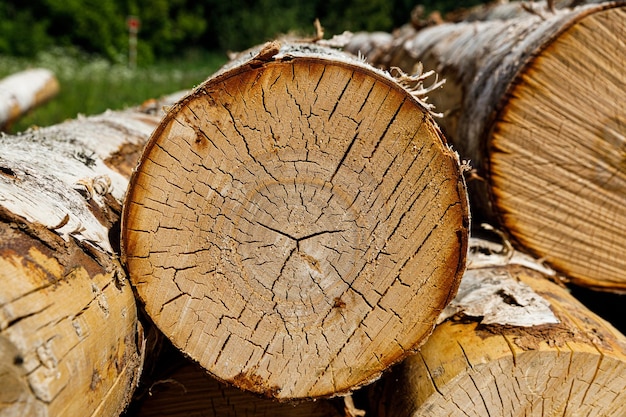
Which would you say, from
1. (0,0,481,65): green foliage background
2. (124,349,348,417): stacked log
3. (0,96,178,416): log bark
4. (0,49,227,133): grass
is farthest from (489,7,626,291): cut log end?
(0,0,481,65): green foliage background

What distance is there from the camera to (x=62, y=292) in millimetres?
1345

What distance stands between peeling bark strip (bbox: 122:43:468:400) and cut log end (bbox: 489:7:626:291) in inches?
28.9

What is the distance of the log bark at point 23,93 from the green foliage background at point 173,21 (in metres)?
8.84

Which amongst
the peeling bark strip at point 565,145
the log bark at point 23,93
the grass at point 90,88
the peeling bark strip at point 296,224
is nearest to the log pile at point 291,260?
the peeling bark strip at point 296,224

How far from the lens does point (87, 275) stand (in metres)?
1.46

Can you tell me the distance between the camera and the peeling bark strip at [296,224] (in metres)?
1.52

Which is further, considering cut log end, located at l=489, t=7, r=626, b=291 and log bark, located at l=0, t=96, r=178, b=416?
cut log end, located at l=489, t=7, r=626, b=291

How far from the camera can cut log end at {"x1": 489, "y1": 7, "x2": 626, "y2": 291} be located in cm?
212

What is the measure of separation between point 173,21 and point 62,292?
2455 centimetres

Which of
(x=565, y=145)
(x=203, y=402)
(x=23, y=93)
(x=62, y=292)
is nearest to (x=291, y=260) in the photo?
(x=62, y=292)

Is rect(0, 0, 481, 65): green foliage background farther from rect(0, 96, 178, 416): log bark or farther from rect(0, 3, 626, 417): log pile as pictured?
rect(0, 3, 626, 417): log pile

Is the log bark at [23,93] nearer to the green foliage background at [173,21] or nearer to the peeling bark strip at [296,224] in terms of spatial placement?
the peeling bark strip at [296,224]

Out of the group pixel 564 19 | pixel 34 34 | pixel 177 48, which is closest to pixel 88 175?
pixel 564 19

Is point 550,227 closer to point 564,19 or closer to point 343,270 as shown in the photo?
point 564,19
